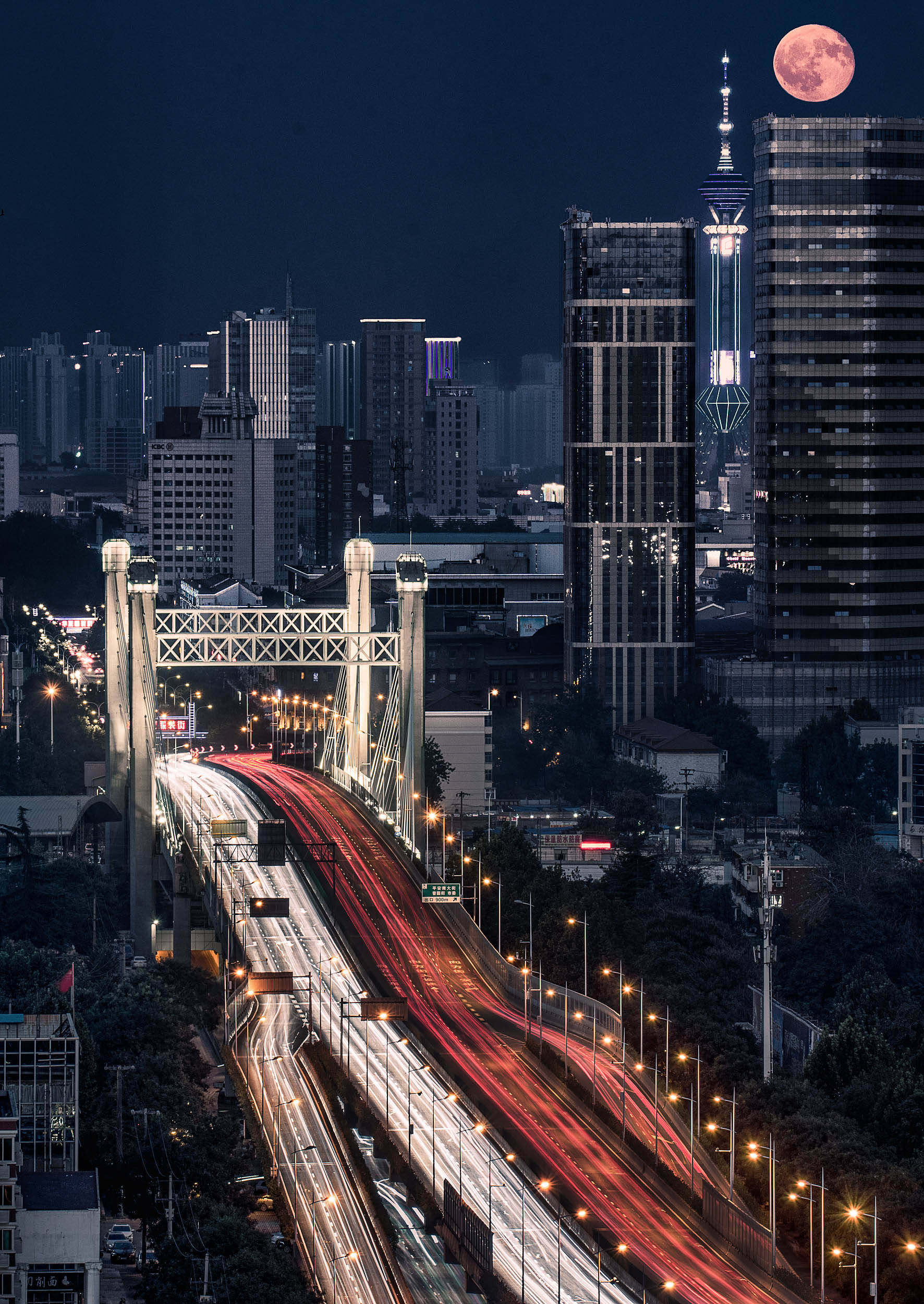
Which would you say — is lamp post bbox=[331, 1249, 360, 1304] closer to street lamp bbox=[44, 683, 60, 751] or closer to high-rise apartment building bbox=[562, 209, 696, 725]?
street lamp bbox=[44, 683, 60, 751]

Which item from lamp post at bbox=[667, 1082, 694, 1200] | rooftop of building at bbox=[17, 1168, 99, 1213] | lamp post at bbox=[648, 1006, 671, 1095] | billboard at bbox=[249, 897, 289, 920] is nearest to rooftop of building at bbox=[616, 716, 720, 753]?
billboard at bbox=[249, 897, 289, 920]

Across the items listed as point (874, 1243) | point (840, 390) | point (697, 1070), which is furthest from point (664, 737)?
point (874, 1243)

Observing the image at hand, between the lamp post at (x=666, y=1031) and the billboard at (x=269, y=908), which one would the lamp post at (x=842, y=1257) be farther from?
the billboard at (x=269, y=908)

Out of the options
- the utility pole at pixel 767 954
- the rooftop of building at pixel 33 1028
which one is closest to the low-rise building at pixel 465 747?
the utility pole at pixel 767 954

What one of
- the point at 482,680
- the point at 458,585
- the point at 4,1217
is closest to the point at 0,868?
the point at 4,1217

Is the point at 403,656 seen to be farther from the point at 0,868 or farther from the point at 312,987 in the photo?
the point at 312,987
